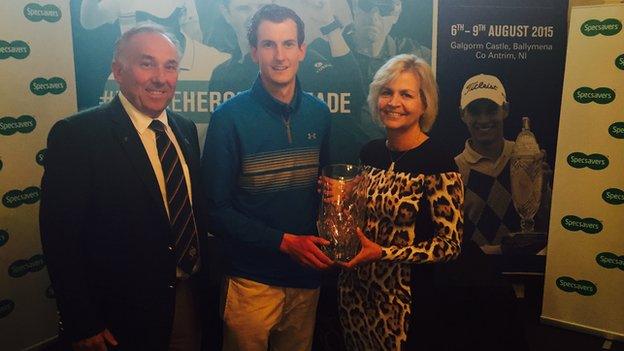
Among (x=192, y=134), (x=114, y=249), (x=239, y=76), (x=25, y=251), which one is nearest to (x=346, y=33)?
(x=239, y=76)

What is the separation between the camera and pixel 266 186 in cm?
210

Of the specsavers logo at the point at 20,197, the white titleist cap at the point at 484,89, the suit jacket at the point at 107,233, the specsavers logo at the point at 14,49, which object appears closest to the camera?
the suit jacket at the point at 107,233

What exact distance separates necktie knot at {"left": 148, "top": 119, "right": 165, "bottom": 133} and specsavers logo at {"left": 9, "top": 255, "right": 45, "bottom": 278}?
1709 millimetres

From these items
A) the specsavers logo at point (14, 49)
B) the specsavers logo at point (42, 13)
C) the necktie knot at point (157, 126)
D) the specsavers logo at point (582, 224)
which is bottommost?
the specsavers logo at point (582, 224)

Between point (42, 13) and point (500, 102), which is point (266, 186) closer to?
point (42, 13)

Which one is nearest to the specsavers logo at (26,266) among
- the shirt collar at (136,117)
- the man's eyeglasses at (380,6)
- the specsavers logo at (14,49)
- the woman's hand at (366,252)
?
the specsavers logo at (14,49)

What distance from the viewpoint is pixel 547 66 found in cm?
341

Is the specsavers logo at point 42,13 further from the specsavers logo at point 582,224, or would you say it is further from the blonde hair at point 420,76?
the specsavers logo at point 582,224

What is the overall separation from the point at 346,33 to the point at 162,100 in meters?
1.80

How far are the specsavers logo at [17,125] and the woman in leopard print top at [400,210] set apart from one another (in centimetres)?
207

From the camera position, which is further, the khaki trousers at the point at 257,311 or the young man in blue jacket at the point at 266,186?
the khaki trousers at the point at 257,311

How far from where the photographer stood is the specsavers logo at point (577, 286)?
335 centimetres

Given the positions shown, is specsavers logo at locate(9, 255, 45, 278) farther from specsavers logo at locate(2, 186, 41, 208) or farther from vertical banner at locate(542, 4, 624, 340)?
vertical banner at locate(542, 4, 624, 340)

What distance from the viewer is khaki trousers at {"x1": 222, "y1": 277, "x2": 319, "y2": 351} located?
2.15m
